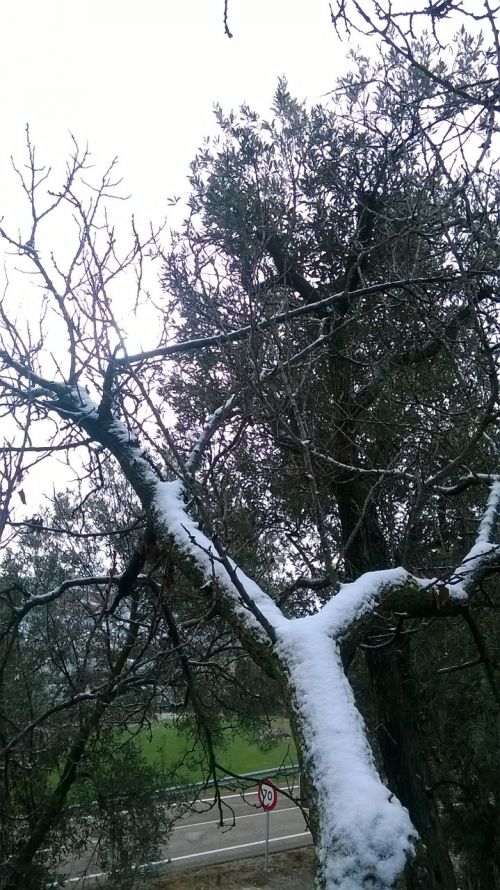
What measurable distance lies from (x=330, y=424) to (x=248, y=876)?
11.5m

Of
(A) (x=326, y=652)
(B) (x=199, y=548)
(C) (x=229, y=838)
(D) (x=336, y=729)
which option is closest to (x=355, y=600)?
(A) (x=326, y=652)

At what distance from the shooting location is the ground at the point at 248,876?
40.1 ft

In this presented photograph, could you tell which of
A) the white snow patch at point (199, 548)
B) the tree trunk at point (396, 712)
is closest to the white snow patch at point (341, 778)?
the white snow patch at point (199, 548)

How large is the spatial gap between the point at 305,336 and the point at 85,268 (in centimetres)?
238

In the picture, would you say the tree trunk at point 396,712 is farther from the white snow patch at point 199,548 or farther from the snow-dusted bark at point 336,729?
the snow-dusted bark at point 336,729

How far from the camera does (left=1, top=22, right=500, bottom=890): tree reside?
8.18 ft

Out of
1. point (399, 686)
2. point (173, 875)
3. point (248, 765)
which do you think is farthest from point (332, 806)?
point (248, 765)

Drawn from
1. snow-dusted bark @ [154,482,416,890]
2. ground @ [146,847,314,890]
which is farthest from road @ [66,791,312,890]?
snow-dusted bark @ [154,482,416,890]

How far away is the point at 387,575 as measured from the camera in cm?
305

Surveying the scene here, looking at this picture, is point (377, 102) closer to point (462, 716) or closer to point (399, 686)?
point (399, 686)

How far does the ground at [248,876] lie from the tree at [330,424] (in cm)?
662

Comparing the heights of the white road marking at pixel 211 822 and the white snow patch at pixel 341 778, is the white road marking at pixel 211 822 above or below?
below

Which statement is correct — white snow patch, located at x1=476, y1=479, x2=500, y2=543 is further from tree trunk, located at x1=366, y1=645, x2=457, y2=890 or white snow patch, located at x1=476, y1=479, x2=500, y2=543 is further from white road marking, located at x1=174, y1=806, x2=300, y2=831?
white road marking, located at x1=174, y1=806, x2=300, y2=831

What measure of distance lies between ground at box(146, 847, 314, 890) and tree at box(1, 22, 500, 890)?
21.7 feet
